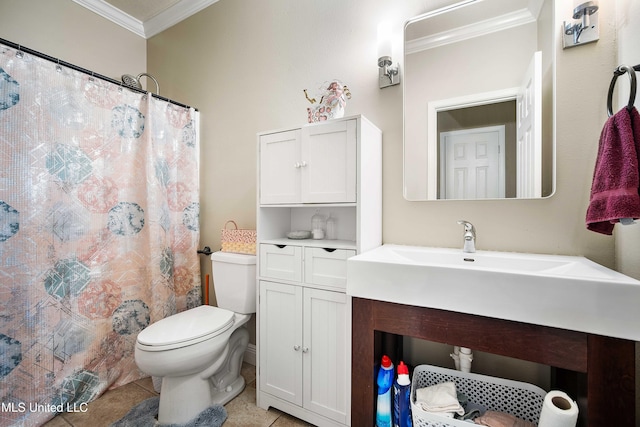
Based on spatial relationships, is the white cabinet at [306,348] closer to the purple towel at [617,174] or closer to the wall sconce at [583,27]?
the purple towel at [617,174]

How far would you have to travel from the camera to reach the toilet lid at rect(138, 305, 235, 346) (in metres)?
1.31

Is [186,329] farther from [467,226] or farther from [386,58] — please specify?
[386,58]

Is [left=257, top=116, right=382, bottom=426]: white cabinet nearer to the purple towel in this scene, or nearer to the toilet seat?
the toilet seat

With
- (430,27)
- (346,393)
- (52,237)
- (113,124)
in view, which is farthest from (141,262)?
(430,27)

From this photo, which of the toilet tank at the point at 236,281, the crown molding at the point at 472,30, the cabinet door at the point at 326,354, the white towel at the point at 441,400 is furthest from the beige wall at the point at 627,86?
the toilet tank at the point at 236,281

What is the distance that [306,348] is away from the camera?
1358mm

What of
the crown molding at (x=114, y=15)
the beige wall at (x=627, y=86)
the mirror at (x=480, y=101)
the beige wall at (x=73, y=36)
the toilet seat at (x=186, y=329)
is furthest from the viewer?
the crown molding at (x=114, y=15)

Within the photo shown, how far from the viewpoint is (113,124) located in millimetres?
1726

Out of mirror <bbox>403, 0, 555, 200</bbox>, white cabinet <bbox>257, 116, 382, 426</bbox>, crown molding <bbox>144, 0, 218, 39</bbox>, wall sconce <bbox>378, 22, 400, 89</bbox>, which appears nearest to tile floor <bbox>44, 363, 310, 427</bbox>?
white cabinet <bbox>257, 116, 382, 426</bbox>

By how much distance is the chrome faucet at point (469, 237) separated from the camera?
1205mm

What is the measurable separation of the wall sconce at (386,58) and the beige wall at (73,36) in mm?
2288

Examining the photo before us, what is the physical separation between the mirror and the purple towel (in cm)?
30

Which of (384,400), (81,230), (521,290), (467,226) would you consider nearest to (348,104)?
(467,226)

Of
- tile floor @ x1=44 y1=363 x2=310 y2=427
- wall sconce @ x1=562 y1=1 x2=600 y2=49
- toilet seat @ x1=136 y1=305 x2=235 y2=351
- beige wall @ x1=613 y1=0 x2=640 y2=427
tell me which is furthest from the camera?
tile floor @ x1=44 y1=363 x2=310 y2=427
